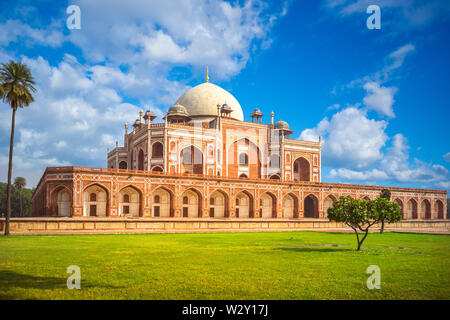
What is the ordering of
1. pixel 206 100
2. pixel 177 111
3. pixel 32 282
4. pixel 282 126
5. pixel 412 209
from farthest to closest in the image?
pixel 412 209
pixel 282 126
pixel 206 100
pixel 177 111
pixel 32 282

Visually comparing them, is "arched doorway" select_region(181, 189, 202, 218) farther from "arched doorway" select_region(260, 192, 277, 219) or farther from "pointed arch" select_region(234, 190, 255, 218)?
"arched doorway" select_region(260, 192, 277, 219)

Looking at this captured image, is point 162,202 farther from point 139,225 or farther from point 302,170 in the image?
point 302,170

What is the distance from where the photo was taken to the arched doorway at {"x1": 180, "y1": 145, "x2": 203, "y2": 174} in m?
44.1

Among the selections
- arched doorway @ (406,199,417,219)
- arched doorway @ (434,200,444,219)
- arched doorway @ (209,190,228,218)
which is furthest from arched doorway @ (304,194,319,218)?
arched doorway @ (434,200,444,219)

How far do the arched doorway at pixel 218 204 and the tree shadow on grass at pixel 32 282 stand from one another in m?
32.2

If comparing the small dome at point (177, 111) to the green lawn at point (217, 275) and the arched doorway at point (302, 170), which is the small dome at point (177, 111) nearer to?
the arched doorway at point (302, 170)

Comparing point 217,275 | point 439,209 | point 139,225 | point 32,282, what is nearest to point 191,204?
point 139,225

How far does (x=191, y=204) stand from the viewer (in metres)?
39.7

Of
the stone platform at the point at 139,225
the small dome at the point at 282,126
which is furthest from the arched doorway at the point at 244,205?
the small dome at the point at 282,126

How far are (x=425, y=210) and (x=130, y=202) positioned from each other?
45.6 metres

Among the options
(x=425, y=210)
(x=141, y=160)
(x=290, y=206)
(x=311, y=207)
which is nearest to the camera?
(x=290, y=206)

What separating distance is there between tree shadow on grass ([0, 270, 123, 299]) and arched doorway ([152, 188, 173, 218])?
1140 inches
